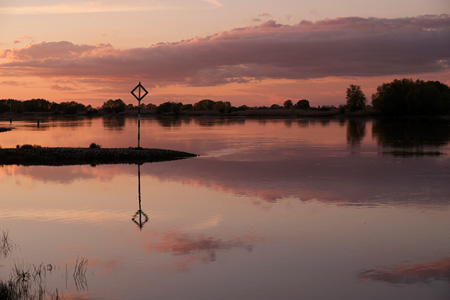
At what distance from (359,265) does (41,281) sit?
24.3 ft

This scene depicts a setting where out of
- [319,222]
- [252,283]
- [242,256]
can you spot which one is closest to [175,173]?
[319,222]

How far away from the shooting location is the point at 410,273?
1226 cm

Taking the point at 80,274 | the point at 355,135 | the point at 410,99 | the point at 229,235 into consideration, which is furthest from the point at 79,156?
the point at 410,99

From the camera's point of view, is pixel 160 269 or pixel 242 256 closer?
pixel 160 269

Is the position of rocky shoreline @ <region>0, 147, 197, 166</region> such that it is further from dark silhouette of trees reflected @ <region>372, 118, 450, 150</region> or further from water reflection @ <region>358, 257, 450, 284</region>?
water reflection @ <region>358, 257, 450, 284</region>

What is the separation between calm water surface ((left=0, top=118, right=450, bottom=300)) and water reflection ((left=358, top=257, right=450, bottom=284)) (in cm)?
4

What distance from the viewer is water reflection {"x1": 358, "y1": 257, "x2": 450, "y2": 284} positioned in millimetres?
11844

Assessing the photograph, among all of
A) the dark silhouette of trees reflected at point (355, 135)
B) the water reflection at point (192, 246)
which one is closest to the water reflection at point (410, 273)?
the water reflection at point (192, 246)

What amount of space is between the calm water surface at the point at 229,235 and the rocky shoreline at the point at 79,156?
25.5 feet

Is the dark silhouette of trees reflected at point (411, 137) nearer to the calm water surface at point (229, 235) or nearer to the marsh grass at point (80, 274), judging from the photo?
the calm water surface at point (229, 235)

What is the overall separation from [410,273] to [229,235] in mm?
5419

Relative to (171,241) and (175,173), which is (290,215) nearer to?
(171,241)

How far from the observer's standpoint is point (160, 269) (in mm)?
12656

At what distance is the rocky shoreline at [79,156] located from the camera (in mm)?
37406
